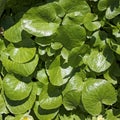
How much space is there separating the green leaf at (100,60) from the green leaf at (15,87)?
16.1 inches

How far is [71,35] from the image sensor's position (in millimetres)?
2492

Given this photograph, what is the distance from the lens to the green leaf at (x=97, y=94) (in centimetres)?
255

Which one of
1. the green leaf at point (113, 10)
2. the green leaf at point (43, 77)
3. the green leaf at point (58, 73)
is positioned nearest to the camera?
the green leaf at point (113, 10)

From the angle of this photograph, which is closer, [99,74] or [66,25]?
[66,25]

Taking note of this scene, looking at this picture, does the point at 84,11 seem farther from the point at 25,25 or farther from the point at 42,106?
the point at 42,106

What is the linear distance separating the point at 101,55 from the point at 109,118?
42 centimetres

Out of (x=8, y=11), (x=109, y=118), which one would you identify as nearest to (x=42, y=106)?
(x=109, y=118)

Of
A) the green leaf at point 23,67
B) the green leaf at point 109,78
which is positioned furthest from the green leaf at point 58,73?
the green leaf at point 109,78

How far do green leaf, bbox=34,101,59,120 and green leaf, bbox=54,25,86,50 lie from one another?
1.45ft

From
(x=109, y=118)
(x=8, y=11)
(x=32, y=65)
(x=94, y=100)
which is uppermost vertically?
(x=8, y=11)

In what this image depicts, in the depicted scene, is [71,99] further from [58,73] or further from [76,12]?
[76,12]

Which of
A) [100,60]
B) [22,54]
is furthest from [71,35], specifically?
[22,54]

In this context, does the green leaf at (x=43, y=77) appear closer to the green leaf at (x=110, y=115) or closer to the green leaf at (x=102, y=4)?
the green leaf at (x=110, y=115)

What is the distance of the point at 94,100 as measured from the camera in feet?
8.43
